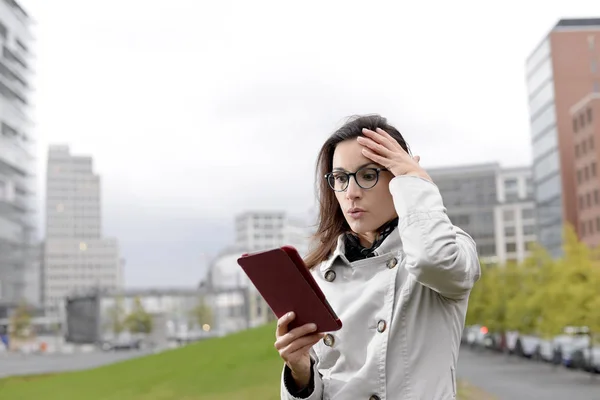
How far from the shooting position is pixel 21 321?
54562 millimetres

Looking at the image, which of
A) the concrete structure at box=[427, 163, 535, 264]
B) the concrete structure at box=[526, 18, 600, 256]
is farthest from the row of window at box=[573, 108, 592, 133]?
the concrete structure at box=[427, 163, 535, 264]

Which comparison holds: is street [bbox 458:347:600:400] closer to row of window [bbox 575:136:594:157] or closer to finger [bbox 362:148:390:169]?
finger [bbox 362:148:390:169]

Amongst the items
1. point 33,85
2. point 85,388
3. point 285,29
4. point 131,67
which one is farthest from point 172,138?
point 85,388

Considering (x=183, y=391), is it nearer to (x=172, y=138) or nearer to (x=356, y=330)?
(x=356, y=330)

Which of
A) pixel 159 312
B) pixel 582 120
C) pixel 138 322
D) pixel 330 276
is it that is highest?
pixel 582 120

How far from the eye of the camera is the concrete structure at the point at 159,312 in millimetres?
63844

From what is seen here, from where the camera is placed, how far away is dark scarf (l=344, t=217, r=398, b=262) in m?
1.81

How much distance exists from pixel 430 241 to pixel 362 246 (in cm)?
26

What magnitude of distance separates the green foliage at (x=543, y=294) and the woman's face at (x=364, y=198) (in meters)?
15.5

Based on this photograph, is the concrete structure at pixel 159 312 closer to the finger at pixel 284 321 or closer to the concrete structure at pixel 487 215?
the concrete structure at pixel 487 215

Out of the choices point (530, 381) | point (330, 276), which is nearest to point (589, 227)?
point (530, 381)

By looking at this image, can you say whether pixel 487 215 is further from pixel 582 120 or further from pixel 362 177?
pixel 362 177

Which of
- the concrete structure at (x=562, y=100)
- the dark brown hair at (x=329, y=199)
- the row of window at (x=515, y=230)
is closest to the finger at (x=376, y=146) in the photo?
the dark brown hair at (x=329, y=199)

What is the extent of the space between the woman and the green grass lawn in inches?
288
